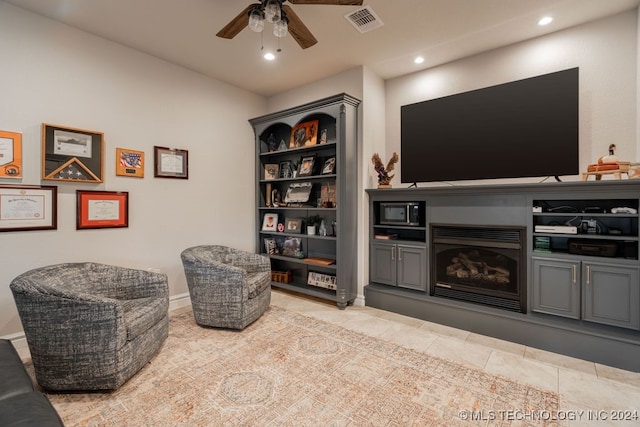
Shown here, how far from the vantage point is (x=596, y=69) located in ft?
8.99

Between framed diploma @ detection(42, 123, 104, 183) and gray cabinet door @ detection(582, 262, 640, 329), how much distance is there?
15.2 feet

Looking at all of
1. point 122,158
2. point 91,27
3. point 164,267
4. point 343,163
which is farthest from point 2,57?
point 343,163

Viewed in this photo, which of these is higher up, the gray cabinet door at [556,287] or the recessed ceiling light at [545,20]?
the recessed ceiling light at [545,20]

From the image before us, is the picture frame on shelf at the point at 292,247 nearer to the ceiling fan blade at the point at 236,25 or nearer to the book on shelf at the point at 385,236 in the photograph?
the book on shelf at the point at 385,236

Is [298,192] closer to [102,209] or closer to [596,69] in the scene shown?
[102,209]

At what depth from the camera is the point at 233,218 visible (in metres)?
4.30

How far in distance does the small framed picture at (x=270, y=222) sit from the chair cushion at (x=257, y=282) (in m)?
1.11

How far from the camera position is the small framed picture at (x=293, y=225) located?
418 cm

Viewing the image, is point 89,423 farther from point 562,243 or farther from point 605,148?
point 605,148

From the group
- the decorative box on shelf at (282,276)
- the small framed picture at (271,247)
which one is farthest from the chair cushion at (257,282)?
the small framed picture at (271,247)

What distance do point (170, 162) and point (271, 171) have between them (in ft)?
4.65

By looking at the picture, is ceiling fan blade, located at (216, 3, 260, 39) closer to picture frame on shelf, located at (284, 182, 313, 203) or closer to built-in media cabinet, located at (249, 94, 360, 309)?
built-in media cabinet, located at (249, 94, 360, 309)

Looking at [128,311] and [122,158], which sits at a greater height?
[122,158]

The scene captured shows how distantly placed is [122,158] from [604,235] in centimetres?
461
